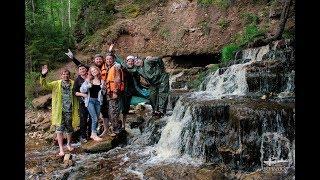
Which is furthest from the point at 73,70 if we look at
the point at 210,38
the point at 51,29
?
the point at 210,38

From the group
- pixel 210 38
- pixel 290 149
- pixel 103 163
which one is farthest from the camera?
pixel 210 38

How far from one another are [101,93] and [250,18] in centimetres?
1138

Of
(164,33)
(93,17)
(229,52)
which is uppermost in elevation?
(93,17)

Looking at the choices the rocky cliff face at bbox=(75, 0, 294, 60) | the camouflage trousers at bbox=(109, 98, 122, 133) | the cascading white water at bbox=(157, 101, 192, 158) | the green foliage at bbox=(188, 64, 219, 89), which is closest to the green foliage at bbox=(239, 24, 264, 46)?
the rocky cliff face at bbox=(75, 0, 294, 60)

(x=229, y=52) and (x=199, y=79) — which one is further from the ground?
(x=229, y=52)

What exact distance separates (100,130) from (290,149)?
4.96 m

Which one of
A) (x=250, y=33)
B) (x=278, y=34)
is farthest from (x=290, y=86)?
(x=250, y=33)

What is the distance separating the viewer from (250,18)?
17.4 meters

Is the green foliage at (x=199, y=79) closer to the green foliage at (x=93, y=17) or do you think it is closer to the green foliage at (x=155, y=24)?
the green foliage at (x=155, y=24)

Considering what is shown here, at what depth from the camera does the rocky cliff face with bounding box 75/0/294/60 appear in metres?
17.5

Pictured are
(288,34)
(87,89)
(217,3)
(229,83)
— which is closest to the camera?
(87,89)

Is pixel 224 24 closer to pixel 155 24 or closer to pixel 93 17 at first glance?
pixel 155 24

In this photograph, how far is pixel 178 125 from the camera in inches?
343
